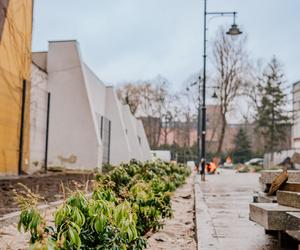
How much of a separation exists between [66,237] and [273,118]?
5182 centimetres

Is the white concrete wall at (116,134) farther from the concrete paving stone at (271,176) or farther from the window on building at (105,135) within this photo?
the concrete paving stone at (271,176)

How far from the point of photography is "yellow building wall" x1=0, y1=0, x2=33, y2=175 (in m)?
15.4

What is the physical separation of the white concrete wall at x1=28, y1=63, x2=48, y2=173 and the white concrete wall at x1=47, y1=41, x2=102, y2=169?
898mm

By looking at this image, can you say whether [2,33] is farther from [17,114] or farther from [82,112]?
[82,112]

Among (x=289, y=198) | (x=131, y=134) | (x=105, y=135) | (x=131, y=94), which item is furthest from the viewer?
(x=131, y=94)

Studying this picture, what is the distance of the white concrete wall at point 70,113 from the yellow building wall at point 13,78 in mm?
4986

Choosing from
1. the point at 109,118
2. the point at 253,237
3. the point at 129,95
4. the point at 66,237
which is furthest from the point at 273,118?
the point at 66,237

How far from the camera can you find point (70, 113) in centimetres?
2302

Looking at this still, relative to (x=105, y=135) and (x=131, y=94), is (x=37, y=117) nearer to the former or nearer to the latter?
(x=105, y=135)

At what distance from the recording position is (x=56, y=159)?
22766 millimetres

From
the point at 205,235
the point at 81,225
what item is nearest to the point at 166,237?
the point at 205,235

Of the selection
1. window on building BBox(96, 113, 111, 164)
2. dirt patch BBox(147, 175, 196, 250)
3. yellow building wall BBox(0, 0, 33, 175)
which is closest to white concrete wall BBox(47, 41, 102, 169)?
yellow building wall BBox(0, 0, 33, 175)

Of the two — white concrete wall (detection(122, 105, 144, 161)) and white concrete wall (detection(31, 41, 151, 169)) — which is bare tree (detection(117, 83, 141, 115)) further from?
white concrete wall (detection(31, 41, 151, 169))

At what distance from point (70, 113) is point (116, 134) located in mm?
9575
